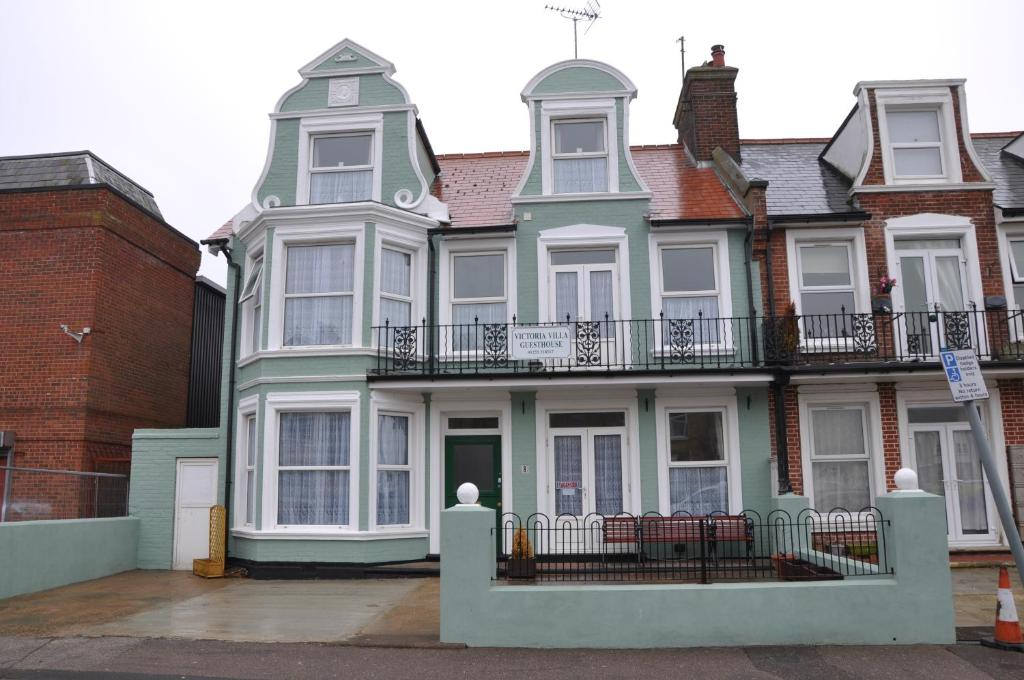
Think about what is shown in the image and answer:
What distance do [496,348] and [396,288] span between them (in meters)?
2.05

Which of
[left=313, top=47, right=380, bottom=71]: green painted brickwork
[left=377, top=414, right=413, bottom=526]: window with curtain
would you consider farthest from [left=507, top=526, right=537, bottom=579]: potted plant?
[left=313, top=47, right=380, bottom=71]: green painted brickwork

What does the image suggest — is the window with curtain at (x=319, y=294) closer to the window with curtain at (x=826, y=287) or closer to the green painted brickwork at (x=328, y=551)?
the green painted brickwork at (x=328, y=551)

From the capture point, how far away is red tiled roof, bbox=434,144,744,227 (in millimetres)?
14258

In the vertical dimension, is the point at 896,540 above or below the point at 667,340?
below

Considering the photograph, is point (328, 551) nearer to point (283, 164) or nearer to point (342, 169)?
point (342, 169)

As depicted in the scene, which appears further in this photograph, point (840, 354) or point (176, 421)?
point (176, 421)

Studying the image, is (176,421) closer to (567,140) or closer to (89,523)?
(89,523)

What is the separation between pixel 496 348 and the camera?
524 inches

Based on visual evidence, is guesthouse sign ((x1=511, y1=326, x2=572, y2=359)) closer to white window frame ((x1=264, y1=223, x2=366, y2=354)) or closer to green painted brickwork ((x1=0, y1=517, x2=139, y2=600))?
white window frame ((x1=264, y1=223, x2=366, y2=354))

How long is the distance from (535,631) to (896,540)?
3.80m

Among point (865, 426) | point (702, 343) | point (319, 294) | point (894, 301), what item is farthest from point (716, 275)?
point (319, 294)

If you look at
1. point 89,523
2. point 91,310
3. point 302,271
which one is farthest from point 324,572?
point 91,310

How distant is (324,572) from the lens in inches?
A: 488

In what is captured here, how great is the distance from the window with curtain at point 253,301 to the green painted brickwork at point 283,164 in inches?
47.4
